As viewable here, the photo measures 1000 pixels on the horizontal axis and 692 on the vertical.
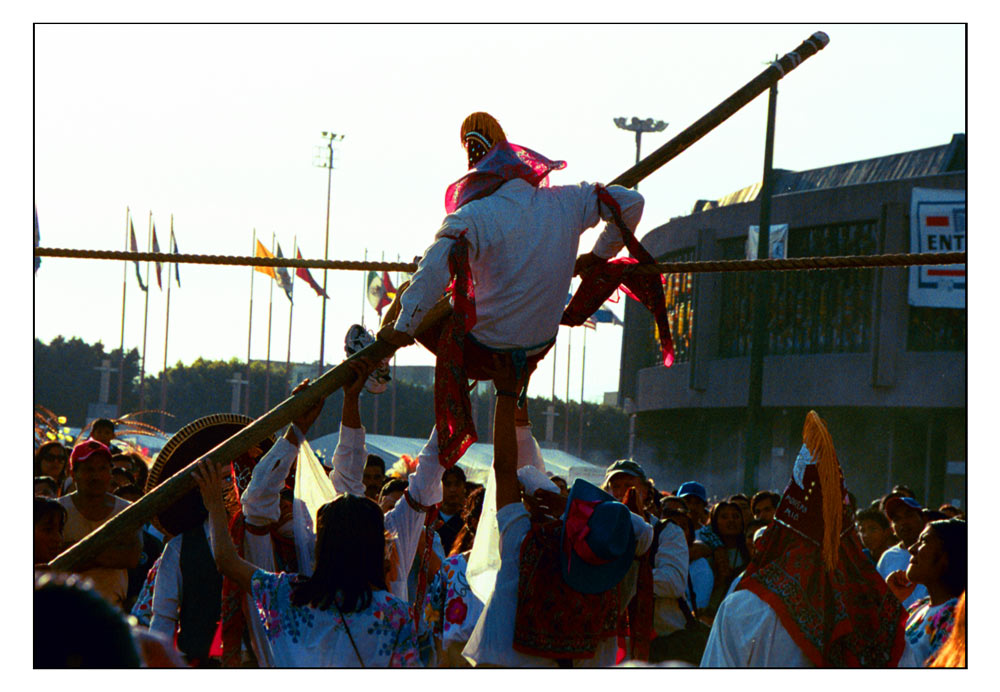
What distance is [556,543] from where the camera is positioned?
3.70 meters

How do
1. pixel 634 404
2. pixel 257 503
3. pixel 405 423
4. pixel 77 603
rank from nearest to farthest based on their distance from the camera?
1. pixel 77 603
2. pixel 257 503
3. pixel 634 404
4. pixel 405 423

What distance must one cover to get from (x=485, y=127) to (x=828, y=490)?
166cm

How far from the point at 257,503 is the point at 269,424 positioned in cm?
26

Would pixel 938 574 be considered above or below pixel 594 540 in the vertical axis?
below

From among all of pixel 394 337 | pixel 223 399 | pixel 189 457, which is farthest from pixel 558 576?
pixel 223 399

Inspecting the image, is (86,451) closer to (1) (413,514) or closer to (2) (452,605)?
(1) (413,514)

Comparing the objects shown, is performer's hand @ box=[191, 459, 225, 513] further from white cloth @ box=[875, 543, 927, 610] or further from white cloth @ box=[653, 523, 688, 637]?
white cloth @ box=[875, 543, 927, 610]

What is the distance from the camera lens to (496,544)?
150 inches

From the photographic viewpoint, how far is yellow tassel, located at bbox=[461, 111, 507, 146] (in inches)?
166

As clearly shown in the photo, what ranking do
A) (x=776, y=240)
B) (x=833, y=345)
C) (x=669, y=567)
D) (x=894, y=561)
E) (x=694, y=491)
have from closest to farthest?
1. (x=669, y=567)
2. (x=894, y=561)
3. (x=694, y=491)
4. (x=776, y=240)
5. (x=833, y=345)

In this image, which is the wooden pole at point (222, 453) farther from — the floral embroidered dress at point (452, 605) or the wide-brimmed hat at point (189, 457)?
the floral embroidered dress at point (452, 605)

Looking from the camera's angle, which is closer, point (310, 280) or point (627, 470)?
point (627, 470)

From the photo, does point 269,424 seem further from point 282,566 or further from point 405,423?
point 405,423

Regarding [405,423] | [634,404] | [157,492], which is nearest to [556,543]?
[157,492]
